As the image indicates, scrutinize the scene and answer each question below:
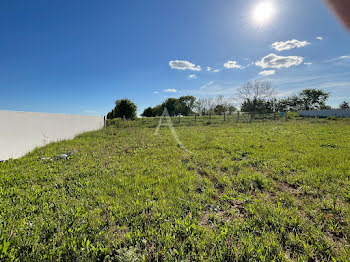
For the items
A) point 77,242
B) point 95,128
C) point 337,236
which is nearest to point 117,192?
point 77,242

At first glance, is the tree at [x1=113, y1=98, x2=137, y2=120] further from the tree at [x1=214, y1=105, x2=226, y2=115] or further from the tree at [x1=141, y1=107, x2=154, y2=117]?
the tree at [x1=141, y1=107, x2=154, y2=117]

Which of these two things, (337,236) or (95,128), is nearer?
(337,236)

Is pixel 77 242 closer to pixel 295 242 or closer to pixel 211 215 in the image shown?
pixel 211 215

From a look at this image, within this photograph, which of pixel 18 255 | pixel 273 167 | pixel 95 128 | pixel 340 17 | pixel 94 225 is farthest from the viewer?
pixel 95 128

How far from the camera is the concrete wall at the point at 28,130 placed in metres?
4.82

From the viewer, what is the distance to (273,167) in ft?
12.5

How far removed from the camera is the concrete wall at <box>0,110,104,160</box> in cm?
482

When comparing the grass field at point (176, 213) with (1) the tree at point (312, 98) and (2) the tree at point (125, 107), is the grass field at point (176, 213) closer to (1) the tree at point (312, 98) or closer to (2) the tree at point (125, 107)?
(2) the tree at point (125, 107)

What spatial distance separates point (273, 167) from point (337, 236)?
2.26 metres

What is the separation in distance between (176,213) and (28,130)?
6.98 metres

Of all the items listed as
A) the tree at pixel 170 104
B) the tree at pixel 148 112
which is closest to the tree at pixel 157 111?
the tree at pixel 148 112

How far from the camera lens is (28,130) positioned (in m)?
5.76

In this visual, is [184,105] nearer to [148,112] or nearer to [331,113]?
[148,112]

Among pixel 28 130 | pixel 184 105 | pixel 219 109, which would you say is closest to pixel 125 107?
pixel 28 130
